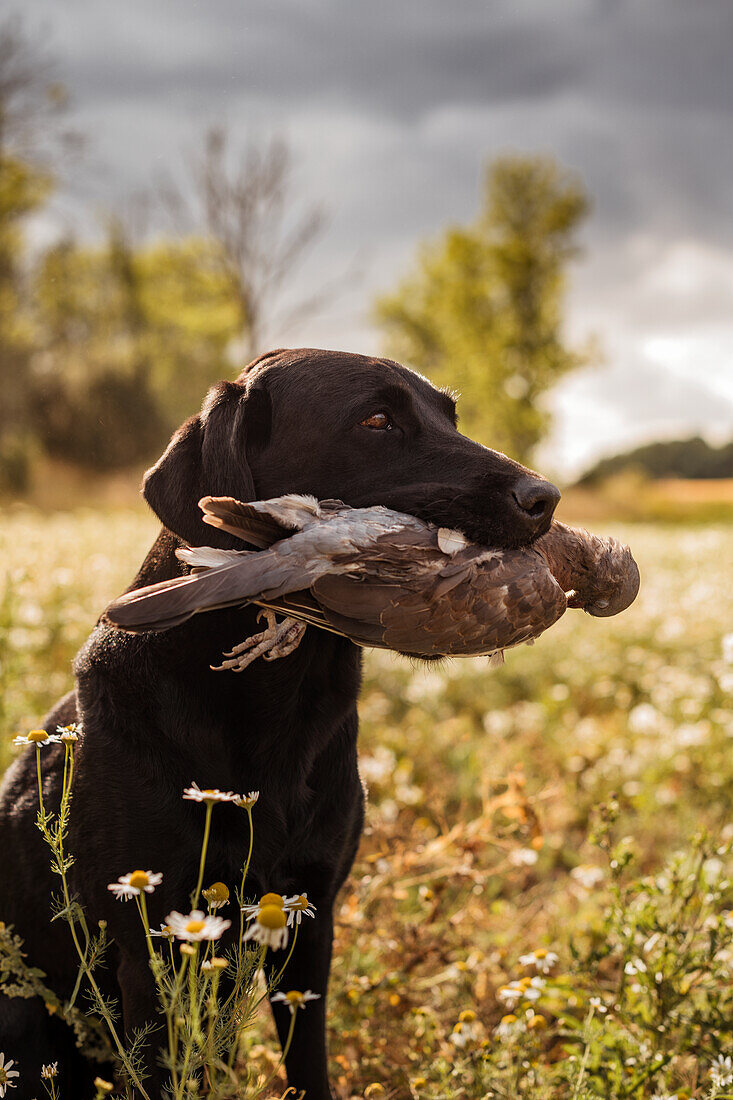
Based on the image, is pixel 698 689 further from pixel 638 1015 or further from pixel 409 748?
pixel 638 1015

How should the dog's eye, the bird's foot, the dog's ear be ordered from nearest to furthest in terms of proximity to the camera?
1. the bird's foot
2. the dog's ear
3. the dog's eye

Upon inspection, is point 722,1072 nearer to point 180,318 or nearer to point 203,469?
point 203,469

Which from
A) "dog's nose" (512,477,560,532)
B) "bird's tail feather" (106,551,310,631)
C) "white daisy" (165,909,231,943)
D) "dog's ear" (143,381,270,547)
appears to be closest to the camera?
"white daisy" (165,909,231,943)

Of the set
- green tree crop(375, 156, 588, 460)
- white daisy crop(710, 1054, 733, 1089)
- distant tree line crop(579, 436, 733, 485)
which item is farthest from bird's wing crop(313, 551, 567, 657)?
distant tree line crop(579, 436, 733, 485)

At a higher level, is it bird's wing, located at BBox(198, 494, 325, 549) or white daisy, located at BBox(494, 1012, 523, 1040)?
bird's wing, located at BBox(198, 494, 325, 549)

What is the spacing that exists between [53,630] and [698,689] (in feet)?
13.8

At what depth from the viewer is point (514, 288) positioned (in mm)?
33750

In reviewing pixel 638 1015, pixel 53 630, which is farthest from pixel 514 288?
pixel 638 1015

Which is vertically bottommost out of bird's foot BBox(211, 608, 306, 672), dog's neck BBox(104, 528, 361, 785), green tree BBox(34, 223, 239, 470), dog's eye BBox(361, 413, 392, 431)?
dog's neck BBox(104, 528, 361, 785)

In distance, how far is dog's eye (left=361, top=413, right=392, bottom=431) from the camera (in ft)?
7.68

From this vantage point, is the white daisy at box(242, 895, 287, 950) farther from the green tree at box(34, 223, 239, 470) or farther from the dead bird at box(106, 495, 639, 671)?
the green tree at box(34, 223, 239, 470)

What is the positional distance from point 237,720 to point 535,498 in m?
0.89

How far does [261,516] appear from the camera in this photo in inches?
74.4

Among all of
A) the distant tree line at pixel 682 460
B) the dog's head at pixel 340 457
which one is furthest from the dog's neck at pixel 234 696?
the distant tree line at pixel 682 460
